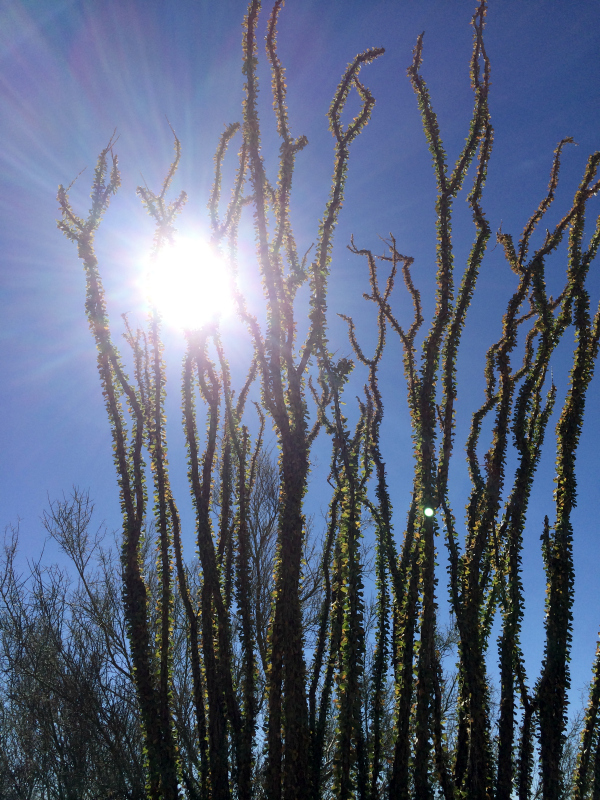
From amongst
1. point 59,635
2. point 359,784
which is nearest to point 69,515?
point 59,635

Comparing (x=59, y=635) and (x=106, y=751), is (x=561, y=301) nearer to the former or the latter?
(x=106, y=751)

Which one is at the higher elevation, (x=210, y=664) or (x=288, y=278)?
(x=288, y=278)

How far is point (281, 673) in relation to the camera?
496 cm

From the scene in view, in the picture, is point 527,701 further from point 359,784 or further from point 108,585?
point 108,585

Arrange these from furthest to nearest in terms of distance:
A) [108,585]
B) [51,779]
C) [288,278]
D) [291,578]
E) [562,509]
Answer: [108,585], [51,779], [562,509], [288,278], [291,578]

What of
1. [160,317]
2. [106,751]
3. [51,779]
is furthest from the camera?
[51,779]

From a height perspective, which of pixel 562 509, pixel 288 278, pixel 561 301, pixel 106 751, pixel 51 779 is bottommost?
pixel 51 779

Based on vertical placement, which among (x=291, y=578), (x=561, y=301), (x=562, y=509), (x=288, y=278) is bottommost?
(x=291, y=578)

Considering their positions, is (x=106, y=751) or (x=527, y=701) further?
(x=106, y=751)

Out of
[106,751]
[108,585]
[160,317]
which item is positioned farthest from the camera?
[108,585]

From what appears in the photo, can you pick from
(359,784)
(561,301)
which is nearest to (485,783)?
(359,784)

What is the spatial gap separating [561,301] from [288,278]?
12.6 feet

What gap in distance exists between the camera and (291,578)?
482 centimetres

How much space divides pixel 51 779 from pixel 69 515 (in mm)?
7399
